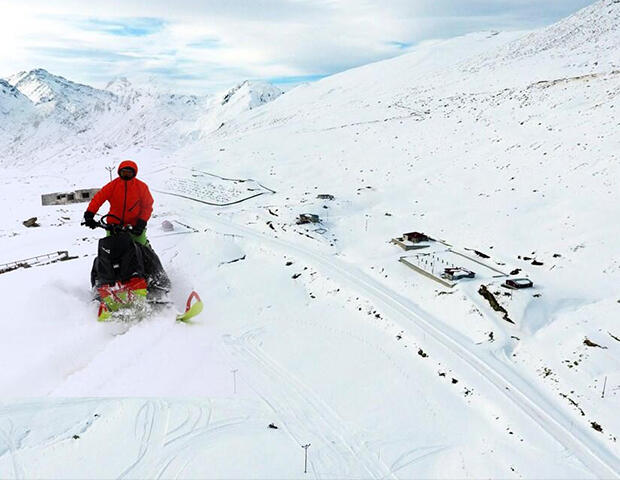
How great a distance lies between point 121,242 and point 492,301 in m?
12.9

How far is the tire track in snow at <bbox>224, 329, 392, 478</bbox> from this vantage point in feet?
30.0

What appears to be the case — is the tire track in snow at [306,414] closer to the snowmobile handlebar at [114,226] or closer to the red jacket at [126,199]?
the snowmobile handlebar at [114,226]

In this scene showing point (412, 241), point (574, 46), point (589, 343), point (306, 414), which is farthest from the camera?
point (574, 46)

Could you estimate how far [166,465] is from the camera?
806 centimetres

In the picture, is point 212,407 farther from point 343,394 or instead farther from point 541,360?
point 541,360

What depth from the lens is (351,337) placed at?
50.6 feet

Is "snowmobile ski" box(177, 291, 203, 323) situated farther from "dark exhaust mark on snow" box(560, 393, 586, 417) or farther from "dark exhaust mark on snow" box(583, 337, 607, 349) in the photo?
"dark exhaust mark on snow" box(583, 337, 607, 349)

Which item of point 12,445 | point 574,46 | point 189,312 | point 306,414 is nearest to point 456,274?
point 306,414

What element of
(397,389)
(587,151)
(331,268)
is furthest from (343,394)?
(587,151)

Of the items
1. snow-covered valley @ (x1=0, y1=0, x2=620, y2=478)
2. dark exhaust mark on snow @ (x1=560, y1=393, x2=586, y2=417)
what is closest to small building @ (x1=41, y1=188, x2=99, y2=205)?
snow-covered valley @ (x1=0, y1=0, x2=620, y2=478)

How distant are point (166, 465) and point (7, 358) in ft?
15.0

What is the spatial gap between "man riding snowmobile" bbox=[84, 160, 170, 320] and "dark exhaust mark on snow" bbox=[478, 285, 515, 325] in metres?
11.9

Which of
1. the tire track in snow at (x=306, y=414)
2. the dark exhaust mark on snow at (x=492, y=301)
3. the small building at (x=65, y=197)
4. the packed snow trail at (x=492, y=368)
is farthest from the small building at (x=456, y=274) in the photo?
the small building at (x=65, y=197)

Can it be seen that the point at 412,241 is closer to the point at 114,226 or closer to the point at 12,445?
the point at 114,226
